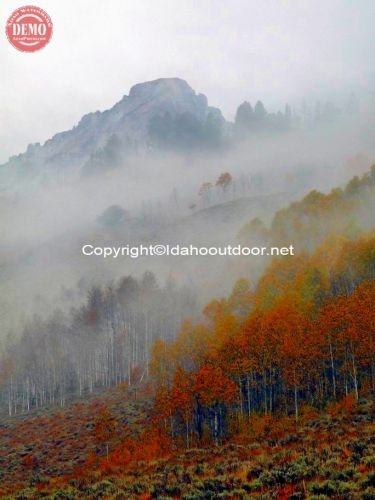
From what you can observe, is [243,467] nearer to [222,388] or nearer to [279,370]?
[222,388]

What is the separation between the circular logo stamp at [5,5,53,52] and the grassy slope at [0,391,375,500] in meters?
33.5

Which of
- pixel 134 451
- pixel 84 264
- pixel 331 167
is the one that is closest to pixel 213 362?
pixel 134 451

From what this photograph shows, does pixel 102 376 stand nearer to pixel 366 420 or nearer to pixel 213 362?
pixel 213 362

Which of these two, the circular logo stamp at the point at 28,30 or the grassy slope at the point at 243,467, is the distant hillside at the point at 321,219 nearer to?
the grassy slope at the point at 243,467

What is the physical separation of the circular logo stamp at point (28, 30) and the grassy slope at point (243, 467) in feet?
110

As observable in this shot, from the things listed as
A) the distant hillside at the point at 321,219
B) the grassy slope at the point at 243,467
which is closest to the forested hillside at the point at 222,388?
the grassy slope at the point at 243,467

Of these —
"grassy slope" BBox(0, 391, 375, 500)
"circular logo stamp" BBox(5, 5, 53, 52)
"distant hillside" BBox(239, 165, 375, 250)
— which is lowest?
"grassy slope" BBox(0, 391, 375, 500)

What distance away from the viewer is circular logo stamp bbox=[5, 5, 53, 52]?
36969 millimetres

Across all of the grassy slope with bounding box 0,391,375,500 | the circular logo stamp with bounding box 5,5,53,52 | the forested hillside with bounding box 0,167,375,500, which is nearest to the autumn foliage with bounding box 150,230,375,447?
the forested hillside with bounding box 0,167,375,500

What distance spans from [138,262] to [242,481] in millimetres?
110938

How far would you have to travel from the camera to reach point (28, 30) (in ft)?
126

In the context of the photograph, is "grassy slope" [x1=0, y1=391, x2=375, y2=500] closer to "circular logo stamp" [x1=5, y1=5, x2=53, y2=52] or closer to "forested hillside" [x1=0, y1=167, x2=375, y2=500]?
"forested hillside" [x1=0, y1=167, x2=375, y2=500]

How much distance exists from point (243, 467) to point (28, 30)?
37.5m

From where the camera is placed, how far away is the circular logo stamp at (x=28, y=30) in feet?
121
